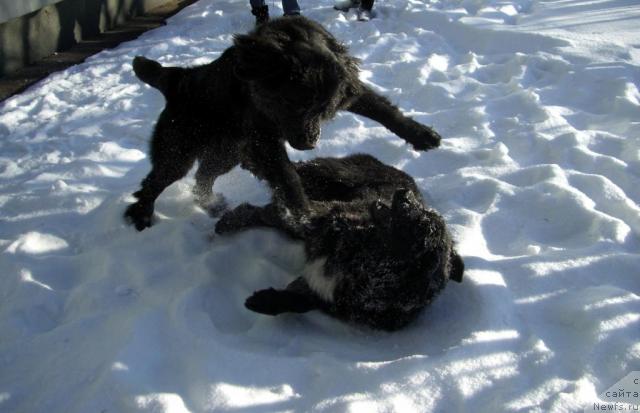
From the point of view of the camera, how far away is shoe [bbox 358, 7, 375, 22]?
721 cm

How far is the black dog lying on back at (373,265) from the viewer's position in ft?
8.50

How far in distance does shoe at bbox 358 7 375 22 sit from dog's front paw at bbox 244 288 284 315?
5529mm

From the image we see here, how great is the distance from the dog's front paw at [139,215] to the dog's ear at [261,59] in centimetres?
133

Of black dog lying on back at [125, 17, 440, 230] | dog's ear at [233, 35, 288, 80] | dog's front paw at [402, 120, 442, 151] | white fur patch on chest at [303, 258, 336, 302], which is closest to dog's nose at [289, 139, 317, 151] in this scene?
black dog lying on back at [125, 17, 440, 230]

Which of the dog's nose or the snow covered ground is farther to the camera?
the dog's nose

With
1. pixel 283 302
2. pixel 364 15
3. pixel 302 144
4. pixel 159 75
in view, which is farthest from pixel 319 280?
pixel 364 15

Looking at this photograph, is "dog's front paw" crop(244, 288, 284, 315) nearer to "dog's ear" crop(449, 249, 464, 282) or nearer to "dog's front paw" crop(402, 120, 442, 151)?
"dog's ear" crop(449, 249, 464, 282)

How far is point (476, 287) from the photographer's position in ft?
9.16

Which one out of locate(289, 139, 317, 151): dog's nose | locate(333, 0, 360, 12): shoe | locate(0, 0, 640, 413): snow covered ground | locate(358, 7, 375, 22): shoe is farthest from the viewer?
locate(333, 0, 360, 12): shoe

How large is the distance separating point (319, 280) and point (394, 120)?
1.23 m

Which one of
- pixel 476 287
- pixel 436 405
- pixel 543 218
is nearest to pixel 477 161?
pixel 543 218

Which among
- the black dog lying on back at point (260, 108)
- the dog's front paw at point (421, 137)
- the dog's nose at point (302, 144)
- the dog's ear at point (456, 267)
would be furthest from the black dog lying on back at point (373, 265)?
the dog's front paw at point (421, 137)

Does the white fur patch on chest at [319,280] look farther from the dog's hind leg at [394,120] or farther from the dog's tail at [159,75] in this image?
the dog's tail at [159,75]

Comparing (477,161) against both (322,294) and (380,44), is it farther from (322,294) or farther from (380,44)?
(380,44)
